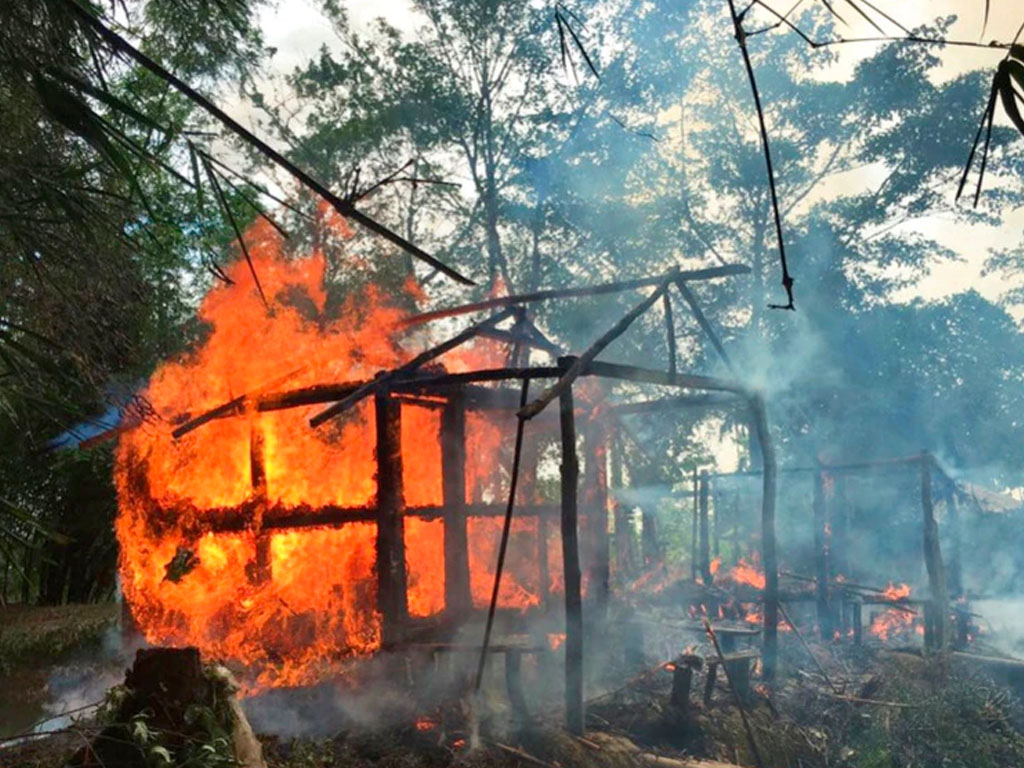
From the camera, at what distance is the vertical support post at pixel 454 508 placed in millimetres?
10672

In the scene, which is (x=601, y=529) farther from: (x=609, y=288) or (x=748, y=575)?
(x=748, y=575)

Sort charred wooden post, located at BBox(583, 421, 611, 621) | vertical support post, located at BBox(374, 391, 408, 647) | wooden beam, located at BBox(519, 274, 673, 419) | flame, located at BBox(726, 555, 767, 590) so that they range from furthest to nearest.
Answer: flame, located at BBox(726, 555, 767, 590)
charred wooden post, located at BBox(583, 421, 611, 621)
vertical support post, located at BBox(374, 391, 408, 647)
wooden beam, located at BBox(519, 274, 673, 419)

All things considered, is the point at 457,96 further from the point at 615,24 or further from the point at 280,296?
the point at 280,296

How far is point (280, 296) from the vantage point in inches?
823

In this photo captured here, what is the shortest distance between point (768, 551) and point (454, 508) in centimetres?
452

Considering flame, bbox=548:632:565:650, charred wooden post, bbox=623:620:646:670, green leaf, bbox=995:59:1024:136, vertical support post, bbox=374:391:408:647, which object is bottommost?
charred wooden post, bbox=623:620:646:670

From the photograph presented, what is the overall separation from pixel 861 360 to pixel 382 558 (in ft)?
64.5

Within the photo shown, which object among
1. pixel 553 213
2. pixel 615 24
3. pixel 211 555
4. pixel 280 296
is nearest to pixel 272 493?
pixel 211 555

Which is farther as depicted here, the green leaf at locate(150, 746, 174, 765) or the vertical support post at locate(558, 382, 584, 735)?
the vertical support post at locate(558, 382, 584, 735)

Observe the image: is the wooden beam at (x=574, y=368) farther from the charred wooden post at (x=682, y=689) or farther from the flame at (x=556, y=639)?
the flame at (x=556, y=639)

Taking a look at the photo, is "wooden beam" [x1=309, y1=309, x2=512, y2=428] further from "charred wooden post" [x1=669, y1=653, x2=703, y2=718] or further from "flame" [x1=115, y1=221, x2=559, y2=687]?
"charred wooden post" [x1=669, y1=653, x2=703, y2=718]

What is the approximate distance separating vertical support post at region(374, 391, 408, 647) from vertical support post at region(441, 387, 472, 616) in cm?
87

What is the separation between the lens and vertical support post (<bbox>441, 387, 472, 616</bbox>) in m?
10.7

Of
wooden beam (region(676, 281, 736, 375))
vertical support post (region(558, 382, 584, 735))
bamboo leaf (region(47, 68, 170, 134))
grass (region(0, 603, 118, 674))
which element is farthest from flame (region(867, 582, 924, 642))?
bamboo leaf (region(47, 68, 170, 134))
